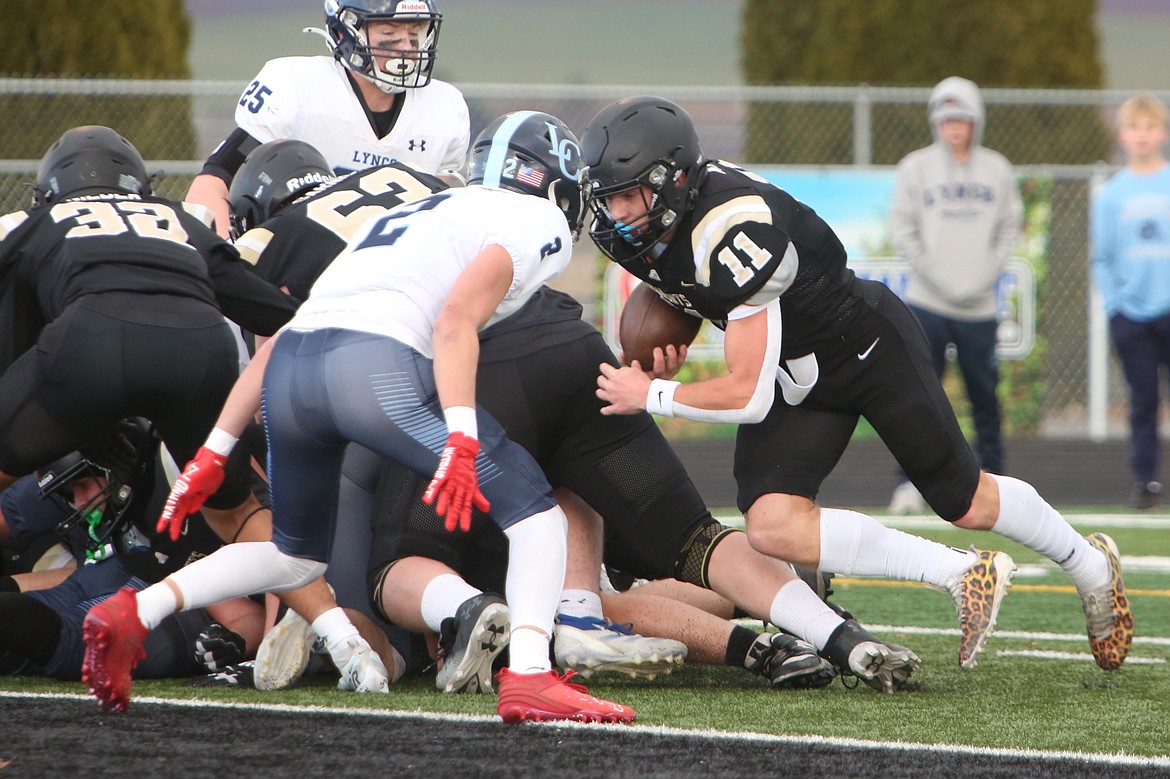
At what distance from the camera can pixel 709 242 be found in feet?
12.0

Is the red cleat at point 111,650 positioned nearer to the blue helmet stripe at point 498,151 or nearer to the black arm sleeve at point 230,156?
the blue helmet stripe at point 498,151

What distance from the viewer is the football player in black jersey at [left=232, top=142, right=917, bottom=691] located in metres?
3.73

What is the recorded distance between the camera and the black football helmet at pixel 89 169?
4039 millimetres

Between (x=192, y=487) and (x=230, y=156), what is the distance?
2012mm

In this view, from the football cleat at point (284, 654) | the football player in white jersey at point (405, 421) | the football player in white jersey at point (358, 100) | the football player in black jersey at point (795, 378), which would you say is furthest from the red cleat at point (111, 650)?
the football player in white jersey at point (358, 100)

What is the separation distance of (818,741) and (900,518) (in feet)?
15.8

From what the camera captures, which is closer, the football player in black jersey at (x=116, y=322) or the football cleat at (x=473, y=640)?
the football cleat at (x=473, y=640)

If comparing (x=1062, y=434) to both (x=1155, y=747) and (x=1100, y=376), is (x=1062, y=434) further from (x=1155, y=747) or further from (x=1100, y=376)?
(x=1155, y=747)

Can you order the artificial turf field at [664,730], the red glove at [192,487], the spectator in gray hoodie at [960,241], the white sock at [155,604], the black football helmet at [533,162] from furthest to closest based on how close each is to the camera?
1. the spectator in gray hoodie at [960,241]
2. the black football helmet at [533,162]
3. the red glove at [192,487]
4. the white sock at [155,604]
5. the artificial turf field at [664,730]

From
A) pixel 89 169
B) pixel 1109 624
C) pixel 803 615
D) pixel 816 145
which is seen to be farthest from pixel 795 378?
pixel 816 145

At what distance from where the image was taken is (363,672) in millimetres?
3543

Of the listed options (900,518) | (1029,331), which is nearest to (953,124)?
(900,518)

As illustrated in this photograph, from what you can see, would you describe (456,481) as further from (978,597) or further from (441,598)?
(978,597)

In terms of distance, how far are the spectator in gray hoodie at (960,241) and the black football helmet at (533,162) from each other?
4290mm
